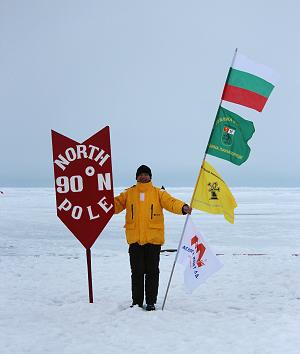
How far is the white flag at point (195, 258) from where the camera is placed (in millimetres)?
5215

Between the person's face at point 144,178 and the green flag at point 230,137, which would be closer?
the green flag at point 230,137

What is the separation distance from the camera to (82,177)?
17.8ft

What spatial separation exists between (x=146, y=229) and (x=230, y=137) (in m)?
1.45

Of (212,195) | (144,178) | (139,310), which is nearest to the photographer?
(139,310)

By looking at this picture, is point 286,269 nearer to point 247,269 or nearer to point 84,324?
point 247,269

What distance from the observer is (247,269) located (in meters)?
8.15

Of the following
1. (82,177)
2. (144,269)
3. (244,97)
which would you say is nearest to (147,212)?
(144,269)

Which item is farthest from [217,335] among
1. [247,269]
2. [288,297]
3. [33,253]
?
[33,253]

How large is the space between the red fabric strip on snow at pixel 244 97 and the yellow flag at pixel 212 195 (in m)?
Answer: 0.80

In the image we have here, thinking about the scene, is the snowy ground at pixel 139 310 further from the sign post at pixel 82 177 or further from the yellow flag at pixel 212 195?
the yellow flag at pixel 212 195

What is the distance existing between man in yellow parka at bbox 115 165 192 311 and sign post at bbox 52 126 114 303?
34 cm

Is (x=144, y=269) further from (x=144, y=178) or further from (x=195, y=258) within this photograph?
(x=144, y=178)

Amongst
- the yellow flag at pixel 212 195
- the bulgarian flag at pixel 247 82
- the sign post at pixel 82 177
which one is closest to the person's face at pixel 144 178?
the sign post at pixel 82 177

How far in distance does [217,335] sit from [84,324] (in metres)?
1.38
